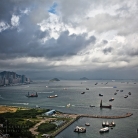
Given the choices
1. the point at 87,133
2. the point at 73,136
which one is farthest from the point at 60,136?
the point at 87,133

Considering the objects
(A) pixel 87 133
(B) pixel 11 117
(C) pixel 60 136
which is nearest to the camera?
(C) pixel 60 136

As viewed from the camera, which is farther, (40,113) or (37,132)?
(40,113)

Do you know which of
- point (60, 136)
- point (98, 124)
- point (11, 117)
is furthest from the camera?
point (11, 117)

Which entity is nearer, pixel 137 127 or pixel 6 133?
pixel 6 133

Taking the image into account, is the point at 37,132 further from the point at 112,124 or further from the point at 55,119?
the point at 112,124

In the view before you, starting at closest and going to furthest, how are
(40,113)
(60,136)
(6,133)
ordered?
(6,133), (60,136), (40,113)

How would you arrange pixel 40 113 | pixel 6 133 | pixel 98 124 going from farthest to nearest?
1. pixel 40 113
2. pixel 98 124
3. pixel 6 133

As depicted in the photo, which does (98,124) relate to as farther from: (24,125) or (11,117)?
(11,117)

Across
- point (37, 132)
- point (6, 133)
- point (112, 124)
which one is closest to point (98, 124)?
point (112, 124)
